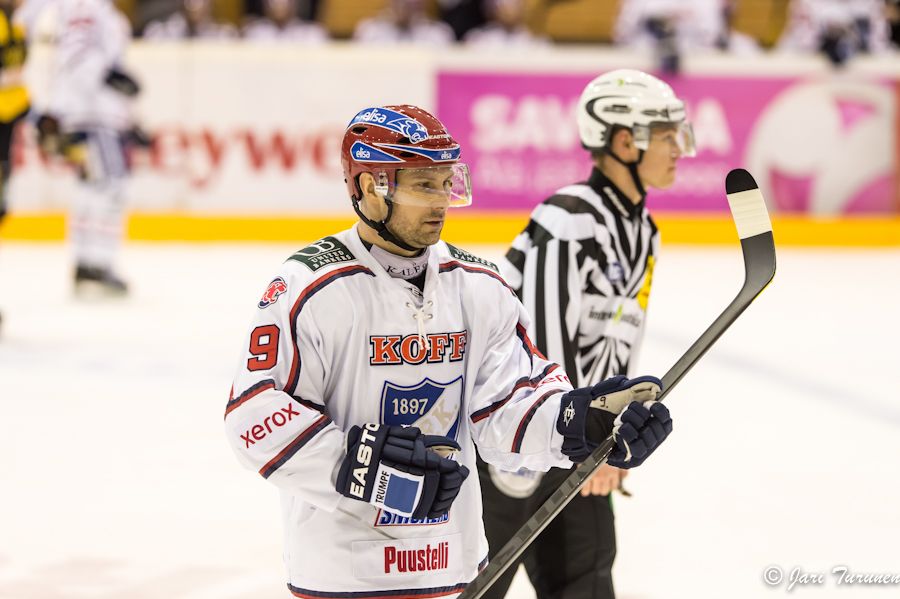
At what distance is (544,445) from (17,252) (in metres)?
8.56

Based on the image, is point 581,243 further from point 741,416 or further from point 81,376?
point 81,376

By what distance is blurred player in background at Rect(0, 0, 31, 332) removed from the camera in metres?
6.56

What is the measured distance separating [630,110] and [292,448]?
1.46 m

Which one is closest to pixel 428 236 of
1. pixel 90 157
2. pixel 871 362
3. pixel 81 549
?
pixel 81 549

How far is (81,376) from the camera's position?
5.70 m

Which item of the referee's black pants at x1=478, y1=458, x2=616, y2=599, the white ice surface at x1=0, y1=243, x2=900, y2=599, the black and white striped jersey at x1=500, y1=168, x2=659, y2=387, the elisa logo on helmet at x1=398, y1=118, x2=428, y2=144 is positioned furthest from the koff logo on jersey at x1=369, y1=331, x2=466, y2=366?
the white ice surface at x1=0, y1=243, x2=900, y2=599

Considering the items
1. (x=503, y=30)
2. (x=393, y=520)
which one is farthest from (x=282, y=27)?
(x=393, y=520)

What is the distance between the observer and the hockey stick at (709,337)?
1.94 metres

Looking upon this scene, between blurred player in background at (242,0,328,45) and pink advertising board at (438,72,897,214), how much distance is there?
1.98 m

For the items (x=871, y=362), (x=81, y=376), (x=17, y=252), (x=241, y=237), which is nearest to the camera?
(x=81, y=376)

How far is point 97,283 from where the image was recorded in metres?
7.79

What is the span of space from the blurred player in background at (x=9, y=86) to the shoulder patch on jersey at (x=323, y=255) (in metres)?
5.25

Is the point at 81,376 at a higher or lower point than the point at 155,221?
lower

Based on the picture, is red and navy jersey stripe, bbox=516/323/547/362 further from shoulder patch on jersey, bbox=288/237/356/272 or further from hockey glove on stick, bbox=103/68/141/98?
hockey glove on stick, bbox=103/68/141/98
